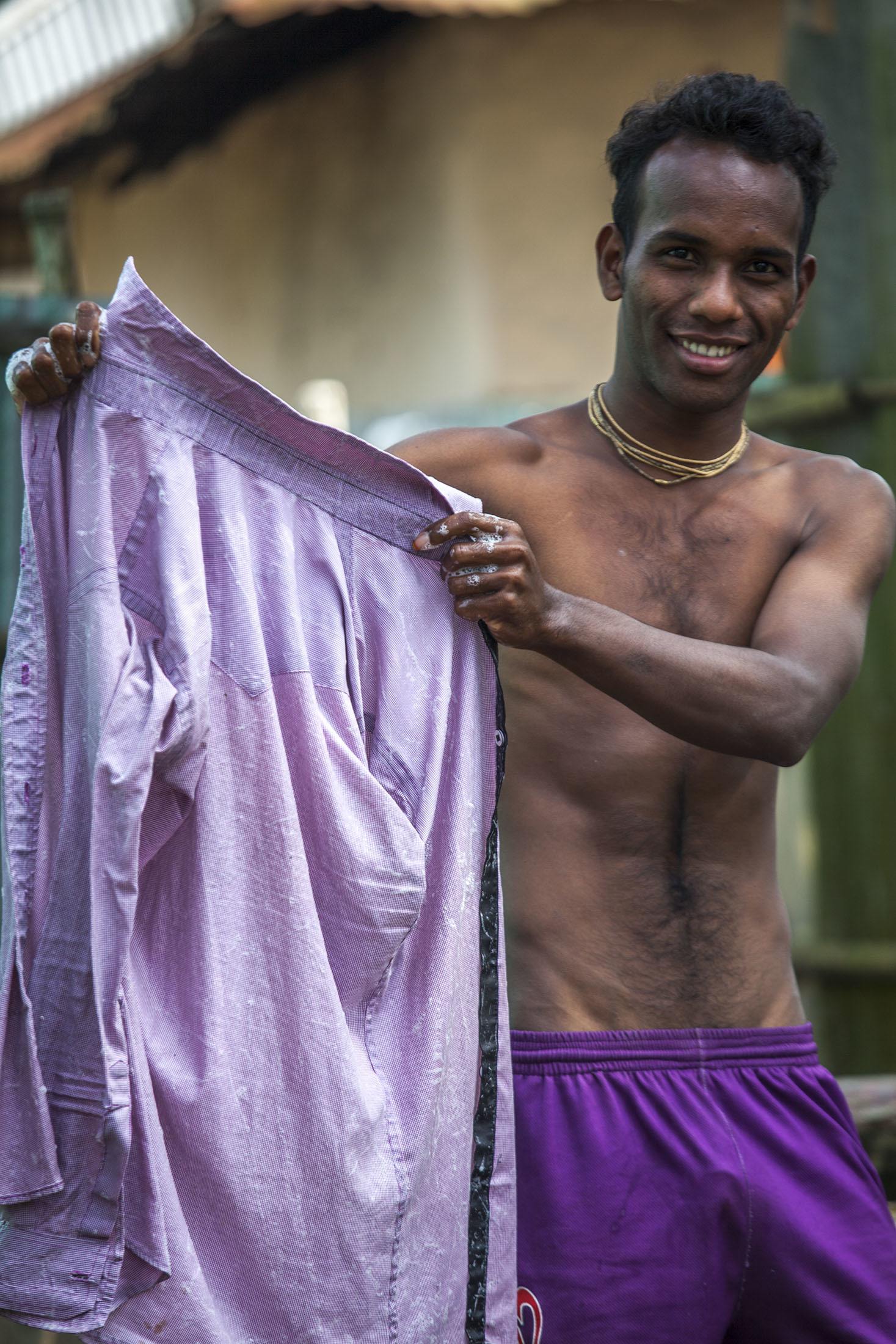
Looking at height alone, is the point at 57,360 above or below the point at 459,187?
below

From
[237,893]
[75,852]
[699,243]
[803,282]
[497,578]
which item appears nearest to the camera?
[75,852]

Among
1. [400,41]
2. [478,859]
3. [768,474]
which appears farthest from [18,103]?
[478,859]

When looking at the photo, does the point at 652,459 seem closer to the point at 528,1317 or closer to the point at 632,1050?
the point at 632,1050

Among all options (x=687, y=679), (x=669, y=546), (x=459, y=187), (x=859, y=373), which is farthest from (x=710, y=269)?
(x=459, y=187)

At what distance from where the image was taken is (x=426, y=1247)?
2.08m

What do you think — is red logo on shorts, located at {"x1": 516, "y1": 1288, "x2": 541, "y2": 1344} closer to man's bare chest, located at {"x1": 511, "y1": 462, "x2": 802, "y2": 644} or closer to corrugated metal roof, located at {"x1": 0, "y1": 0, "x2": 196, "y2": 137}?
man's bare chest, located at {"x1": 511, "y1": 462, "x2": 802, "y2": 644}

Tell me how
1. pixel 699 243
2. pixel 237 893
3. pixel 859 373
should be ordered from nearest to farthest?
pixel 237 893, pixel 699 243, pixel 859 373

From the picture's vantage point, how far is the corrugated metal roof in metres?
5.82

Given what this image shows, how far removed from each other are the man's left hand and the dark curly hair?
659 mm

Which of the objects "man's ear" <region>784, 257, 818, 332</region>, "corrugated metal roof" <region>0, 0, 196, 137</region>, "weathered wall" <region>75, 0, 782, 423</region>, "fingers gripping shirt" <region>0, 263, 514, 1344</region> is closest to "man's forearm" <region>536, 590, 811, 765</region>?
"fingers gripping shirt" <region>0, 263, 514, 1344</region>

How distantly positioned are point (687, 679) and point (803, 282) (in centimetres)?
74

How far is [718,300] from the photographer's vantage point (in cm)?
239

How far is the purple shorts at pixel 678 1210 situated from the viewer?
2.30 metres

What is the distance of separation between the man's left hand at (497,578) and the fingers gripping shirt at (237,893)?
0.27 ft
